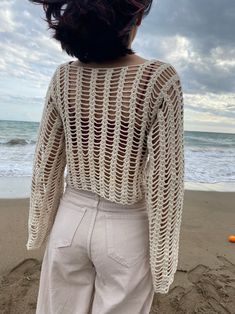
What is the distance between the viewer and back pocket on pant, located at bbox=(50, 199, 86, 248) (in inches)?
52.7

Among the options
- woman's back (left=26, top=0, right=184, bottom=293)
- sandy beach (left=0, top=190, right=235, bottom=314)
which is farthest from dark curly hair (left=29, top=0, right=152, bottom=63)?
sandy beach (left=0, top=190, right=235, bottom=314)

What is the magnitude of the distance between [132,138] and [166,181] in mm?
203

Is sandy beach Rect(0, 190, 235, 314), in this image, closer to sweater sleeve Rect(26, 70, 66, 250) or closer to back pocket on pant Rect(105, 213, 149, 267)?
sweater sleeve Rect(26, 70, 66, 250)

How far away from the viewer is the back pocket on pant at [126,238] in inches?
50.9

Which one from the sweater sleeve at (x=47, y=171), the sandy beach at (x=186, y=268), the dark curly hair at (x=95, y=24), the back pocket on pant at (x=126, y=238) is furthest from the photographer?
the sandy beach at (x=186, y=268)

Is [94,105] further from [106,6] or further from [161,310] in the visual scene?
[161,310]

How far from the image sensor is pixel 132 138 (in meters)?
1.28

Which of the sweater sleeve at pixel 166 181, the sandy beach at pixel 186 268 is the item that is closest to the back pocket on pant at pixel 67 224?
the sweater sleeve at pixel 166 181

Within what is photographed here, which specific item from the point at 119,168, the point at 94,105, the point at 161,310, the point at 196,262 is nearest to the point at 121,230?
the point at 119,168

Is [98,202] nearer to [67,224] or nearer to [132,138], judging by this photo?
[67,224]

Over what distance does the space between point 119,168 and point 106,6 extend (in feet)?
1.84

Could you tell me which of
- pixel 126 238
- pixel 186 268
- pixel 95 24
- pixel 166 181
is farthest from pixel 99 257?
pixel 186 268

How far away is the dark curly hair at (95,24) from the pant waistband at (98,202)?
20.0 inches

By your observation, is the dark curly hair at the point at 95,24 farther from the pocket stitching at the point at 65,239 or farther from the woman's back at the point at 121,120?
the pocket stitching at the point at 65,239
